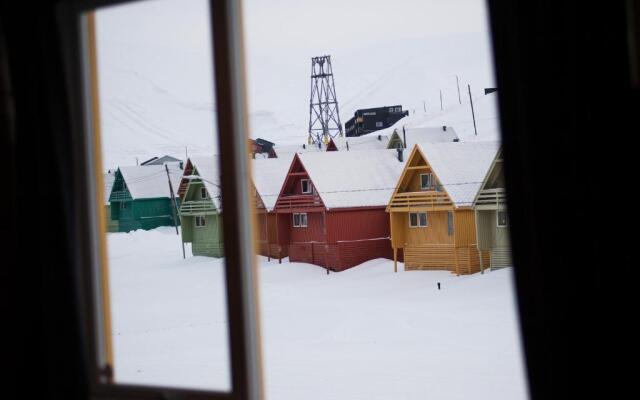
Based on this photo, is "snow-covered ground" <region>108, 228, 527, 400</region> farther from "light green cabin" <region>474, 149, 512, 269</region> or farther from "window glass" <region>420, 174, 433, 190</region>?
"window glass" <region>420, 174, 433, 190</region>

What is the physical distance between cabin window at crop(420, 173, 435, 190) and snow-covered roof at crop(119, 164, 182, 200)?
11516 mm

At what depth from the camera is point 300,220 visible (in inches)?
742

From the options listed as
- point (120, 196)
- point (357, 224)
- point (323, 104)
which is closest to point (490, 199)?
point (357, 224)

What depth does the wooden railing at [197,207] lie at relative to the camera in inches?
816

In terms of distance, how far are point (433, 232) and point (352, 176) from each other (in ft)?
9.94

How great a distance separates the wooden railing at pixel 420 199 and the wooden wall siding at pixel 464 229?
1.27 ft

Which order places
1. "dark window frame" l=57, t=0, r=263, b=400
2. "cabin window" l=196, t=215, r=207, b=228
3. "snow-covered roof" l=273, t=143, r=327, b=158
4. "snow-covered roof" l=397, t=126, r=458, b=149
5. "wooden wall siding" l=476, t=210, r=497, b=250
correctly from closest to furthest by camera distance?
1. "dark window frame" l=57, t=0, r=263, b=400
2. "wooden wall siding" l=476, t=210, r=497, b=250
3. "cabin window" l=196, t=215, r=207, b=228
4. "snow-covered roof" l=397, t=126, r=458, b=149
5. "snow-covered roof" l=273, t=143, r=327, b=158

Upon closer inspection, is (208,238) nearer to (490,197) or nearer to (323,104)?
(490,197)

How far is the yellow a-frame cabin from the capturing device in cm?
1538

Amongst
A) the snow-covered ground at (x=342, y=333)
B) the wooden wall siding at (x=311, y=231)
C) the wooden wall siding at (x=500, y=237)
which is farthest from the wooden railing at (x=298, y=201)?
the wooden wall siding at (x=500, y=237)

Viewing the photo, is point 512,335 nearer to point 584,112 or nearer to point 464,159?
point 464,159

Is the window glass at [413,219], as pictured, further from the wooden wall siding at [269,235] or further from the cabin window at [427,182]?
the wooden wall siding at [269,235]

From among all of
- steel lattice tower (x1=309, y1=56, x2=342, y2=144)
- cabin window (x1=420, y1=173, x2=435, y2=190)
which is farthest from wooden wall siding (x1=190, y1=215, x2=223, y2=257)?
steel lattice tower (x1=309, y1=56, x2=342, y2=144)

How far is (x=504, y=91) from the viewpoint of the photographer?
152cm
